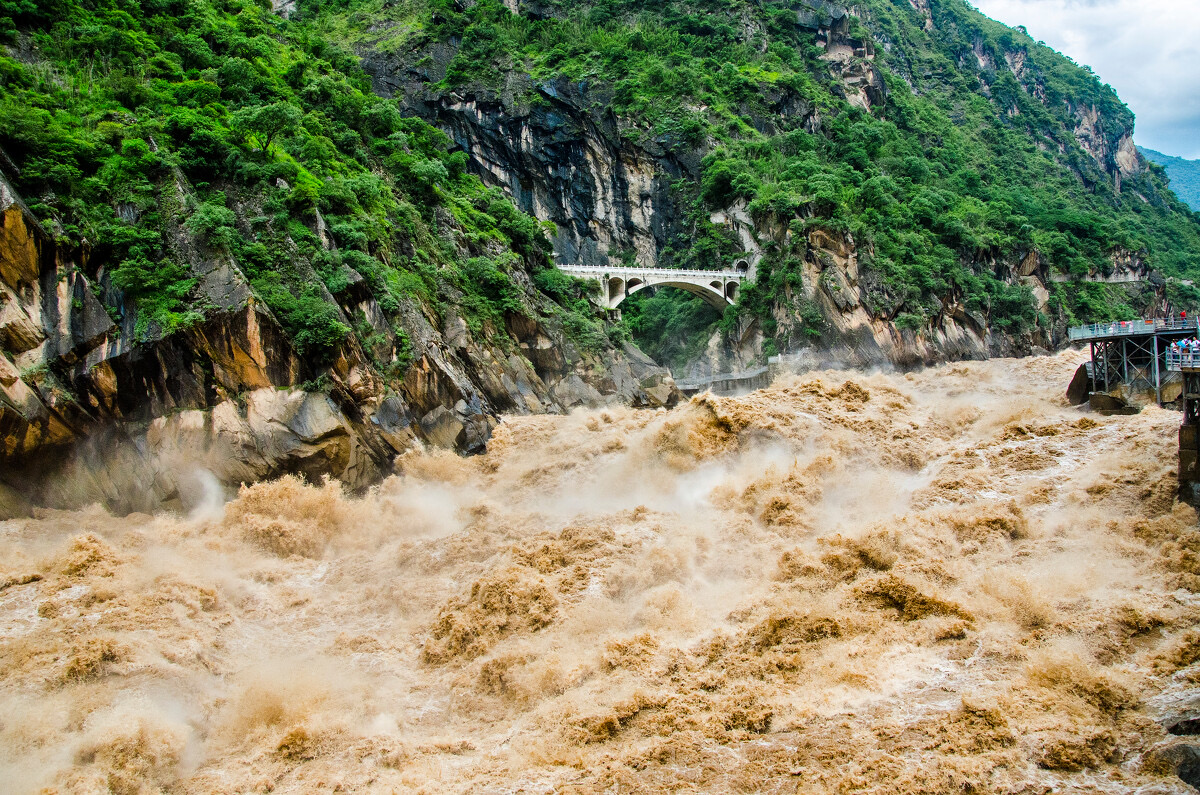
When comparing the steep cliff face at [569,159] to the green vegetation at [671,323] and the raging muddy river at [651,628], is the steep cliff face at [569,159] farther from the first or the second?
the raging muddy river at [651,628]

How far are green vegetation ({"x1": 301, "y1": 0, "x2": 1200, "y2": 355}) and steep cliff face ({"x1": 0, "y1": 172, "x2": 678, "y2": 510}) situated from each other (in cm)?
4094

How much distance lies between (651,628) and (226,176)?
2662 centimetres

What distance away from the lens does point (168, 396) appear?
26469 mm

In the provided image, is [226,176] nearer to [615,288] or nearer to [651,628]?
[651,628]

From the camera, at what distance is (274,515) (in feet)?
83.4

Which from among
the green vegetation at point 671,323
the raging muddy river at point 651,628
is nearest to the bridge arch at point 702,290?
the green vegetation at point 671,323

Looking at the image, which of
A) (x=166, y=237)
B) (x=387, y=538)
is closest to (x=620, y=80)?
(x=166, y=237)

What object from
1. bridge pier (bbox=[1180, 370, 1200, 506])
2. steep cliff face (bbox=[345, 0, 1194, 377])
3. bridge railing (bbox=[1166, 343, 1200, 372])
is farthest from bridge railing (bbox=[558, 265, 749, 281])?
bridge pier (bbox=[1180, 370, 1200, 506])

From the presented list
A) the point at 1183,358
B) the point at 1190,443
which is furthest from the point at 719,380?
the point at 1190,443

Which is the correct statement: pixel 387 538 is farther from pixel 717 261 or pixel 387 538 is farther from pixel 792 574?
pixel 717 261

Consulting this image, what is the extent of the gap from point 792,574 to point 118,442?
21877mm

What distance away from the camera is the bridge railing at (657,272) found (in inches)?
2323

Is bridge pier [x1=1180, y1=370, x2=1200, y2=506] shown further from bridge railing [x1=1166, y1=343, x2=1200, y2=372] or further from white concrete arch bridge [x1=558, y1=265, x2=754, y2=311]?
white concrete arch bridge [x1=558, y1=265, x2=754, y2=311]

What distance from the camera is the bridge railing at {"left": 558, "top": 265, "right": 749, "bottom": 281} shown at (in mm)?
59000
